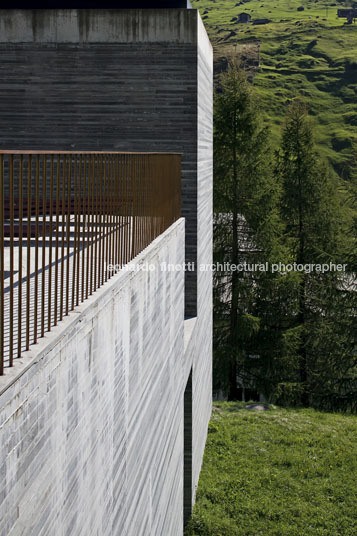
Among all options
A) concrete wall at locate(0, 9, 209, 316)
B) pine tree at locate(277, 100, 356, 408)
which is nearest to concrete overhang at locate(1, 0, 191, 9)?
concrete wall at locate(0, 9, 209, 316)

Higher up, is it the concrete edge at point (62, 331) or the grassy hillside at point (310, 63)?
the grassy hillside at point (310, 63)

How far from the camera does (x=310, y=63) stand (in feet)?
384

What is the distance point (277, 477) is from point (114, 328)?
34.1 ft

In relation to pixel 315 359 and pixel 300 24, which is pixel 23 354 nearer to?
pixel 315 359

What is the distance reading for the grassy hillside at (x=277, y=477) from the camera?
11.6 meters

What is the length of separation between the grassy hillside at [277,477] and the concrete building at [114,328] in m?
0.91

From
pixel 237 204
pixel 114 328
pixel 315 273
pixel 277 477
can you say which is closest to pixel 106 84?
pixel 114 328

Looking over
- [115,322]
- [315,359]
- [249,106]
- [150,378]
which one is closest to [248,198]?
[249,106]

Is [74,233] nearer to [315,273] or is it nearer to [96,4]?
[96,4]

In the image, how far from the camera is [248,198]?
2327 cm

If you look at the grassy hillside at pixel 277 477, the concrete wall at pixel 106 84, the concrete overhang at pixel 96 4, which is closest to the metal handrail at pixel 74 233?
the concrete wall at pixel 106 84

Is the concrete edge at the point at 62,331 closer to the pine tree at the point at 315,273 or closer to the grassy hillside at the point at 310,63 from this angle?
the pine tree at the point at 315,273

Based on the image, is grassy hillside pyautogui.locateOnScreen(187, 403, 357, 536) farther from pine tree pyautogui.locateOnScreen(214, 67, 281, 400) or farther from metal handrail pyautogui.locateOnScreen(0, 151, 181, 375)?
metal handrail pyautogui.locateOnScreen(0, 151, 181, 375)

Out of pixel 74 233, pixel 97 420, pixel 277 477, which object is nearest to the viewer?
pixel 97 420
